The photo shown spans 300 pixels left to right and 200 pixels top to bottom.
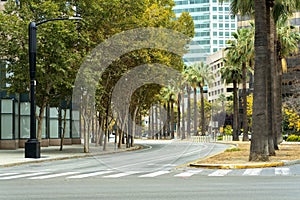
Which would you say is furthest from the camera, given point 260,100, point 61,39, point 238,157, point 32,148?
point 61,39

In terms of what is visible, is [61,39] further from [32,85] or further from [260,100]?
[260,100]

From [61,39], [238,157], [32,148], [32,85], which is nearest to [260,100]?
[238,157]

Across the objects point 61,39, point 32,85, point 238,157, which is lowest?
point 238,157

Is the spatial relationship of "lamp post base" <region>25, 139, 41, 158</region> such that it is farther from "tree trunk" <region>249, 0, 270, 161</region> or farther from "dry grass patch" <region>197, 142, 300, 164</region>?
"tree trunk" <region>249, 0, 270, 161</region>

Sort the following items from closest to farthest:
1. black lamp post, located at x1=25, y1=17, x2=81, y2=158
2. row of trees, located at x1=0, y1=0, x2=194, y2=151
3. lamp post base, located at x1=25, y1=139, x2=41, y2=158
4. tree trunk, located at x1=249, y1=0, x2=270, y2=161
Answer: tree trunk, located at x1=249, y1=0, x2=270, y2=161, black lamp post, located at x1=25, y1=17, x2=81, y2=158, lamp post base, located at x1=25, y1=139, x2=41, y2=158, row of trees, located at x1=0, y1=0, x2=194, y2=151

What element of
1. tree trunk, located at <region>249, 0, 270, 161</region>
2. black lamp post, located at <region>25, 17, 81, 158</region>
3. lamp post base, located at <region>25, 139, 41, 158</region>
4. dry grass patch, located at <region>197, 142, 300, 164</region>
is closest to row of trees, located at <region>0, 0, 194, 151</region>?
black lamp post, located at <region>25, 17, 81, 158</region>

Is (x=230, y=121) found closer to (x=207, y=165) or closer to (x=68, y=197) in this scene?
(x=207, y=165)

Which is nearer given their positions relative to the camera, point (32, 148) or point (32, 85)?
point (32, 85)

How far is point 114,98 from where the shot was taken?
2101 inches

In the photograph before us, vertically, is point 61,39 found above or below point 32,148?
above

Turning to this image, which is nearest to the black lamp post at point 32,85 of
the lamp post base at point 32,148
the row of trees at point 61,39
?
the lamp post base at point 32,148

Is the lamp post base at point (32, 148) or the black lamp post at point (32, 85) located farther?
the lamp post base at point (32, 148)

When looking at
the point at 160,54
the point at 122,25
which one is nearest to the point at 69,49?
the point at 122,25

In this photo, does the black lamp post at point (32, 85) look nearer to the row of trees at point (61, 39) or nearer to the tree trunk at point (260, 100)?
the row of trees at point (61, 39)
